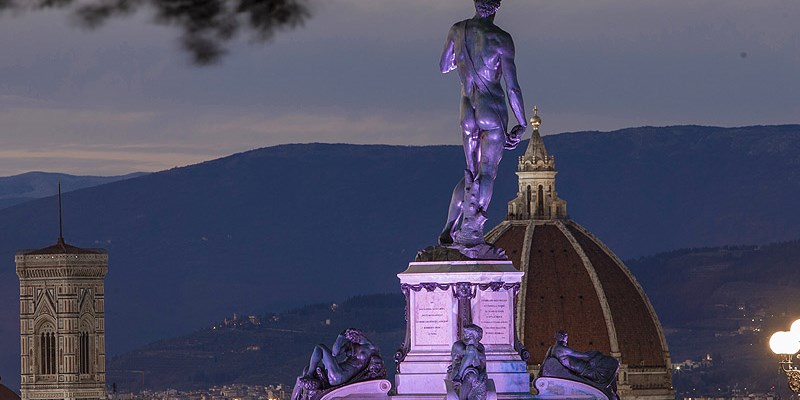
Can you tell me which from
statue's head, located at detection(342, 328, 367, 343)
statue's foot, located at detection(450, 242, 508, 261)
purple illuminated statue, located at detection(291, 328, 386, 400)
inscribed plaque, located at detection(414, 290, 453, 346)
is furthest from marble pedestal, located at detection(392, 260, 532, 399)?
statue's head, located at detection(342, 328, 367, 343)

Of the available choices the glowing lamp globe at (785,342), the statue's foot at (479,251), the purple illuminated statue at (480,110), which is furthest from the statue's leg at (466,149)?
the glowing lamp globe at (785,342)

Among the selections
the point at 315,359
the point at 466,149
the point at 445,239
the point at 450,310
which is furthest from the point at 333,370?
the point at 466,149

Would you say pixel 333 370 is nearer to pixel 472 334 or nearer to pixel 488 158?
pixel 472 334

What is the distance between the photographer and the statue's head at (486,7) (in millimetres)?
49594

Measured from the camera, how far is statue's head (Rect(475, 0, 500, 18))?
4959cm

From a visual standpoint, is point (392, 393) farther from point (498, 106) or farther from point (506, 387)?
point (498, 106)

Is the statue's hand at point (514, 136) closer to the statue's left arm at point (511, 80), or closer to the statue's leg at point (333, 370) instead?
the statue's left arm at point (511, 80)

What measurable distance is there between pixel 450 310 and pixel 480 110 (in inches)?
128

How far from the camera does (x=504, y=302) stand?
4928cm

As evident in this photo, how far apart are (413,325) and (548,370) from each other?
→ 7.38 ft

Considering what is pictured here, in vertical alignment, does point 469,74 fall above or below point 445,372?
above

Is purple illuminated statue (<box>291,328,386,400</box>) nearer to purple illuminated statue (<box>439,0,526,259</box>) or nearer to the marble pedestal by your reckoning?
the marble pedestal

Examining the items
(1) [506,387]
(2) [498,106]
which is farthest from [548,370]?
(2) [498,106]

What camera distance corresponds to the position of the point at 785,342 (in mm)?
45750
